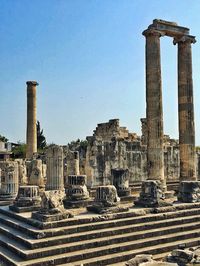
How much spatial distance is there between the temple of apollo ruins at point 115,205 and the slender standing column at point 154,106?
0.05m

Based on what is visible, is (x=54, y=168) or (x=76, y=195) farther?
(x=54, y=168)

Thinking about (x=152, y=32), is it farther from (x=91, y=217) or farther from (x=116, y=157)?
(x=91, y=217)

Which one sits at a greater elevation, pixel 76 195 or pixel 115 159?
pixel 115 159

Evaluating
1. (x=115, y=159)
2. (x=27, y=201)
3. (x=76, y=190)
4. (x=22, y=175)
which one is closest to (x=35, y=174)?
(x=22, y=175)

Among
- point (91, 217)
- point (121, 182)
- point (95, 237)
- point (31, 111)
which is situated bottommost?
point (95, 237)

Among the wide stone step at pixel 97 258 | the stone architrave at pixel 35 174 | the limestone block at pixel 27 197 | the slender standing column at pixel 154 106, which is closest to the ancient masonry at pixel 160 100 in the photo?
the slender standing column at pixel 154 106

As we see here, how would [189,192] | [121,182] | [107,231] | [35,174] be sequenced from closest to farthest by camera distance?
[107,231]
[189,192]
[121,182]
[35,174]

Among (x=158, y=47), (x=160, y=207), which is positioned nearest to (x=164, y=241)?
(x=160, y=207)

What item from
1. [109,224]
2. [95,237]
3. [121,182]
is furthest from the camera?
[121,182]

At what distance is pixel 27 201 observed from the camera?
36.8 ft

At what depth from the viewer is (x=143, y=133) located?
2636cm

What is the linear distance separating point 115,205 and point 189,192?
3.75 metres

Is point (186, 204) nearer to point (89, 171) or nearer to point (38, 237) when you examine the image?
point (38, 237)

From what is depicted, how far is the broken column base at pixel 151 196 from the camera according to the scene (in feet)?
37.3
